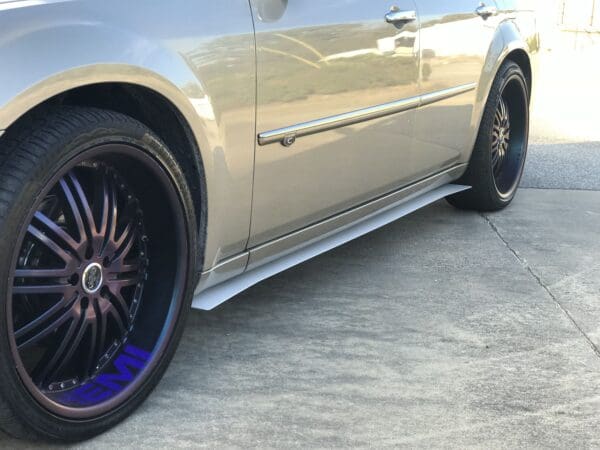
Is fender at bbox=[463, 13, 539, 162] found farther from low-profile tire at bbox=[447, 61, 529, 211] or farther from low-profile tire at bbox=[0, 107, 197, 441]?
low-profile tire at bbox=[0, 107, 197, 441]

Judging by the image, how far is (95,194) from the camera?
2.41m

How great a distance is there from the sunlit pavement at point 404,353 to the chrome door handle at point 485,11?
1090 millimetres

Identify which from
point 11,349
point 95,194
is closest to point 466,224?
point 95,194

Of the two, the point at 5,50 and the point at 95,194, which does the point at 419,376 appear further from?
the point at 5,50

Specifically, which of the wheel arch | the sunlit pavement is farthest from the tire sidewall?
the wheel arch

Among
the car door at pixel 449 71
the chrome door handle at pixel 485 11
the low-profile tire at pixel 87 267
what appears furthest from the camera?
the chrome door handle at pixel 485 11

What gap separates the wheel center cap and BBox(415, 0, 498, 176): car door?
170 cm

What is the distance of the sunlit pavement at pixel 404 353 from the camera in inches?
99.5

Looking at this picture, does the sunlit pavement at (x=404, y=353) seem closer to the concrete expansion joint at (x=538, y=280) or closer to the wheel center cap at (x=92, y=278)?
the concrete expansion joint at (x=538, y=280)

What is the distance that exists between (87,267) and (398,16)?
5.45 ft

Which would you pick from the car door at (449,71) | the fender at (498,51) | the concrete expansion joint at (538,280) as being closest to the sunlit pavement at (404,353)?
the concrete expansion joint at (538,280)

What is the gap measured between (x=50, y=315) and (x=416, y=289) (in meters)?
1.79

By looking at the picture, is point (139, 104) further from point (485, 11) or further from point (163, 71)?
point (485, 11)

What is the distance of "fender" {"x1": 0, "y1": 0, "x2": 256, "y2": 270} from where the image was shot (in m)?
1.97
